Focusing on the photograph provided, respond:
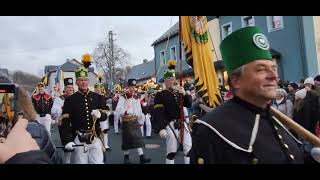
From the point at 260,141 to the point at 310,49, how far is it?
13.5 meters

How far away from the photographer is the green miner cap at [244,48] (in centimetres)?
208

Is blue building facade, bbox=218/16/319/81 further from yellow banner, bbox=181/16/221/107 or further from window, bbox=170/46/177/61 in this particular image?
yellow banner, bbox=181/16/221/107

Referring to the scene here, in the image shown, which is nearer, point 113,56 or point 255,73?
point 255,73

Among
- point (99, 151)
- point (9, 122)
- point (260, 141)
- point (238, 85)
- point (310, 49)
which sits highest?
point (310, 49)

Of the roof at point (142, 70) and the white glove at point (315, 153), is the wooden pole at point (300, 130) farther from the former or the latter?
the roof at point (142, 70)

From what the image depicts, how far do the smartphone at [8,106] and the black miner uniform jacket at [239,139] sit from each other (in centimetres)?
85

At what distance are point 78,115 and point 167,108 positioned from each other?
1.49 meters

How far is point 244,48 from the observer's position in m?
2.09

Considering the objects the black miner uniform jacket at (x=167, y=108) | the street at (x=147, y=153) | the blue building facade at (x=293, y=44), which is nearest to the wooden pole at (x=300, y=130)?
the black miner uniform jacket at (x=167, y=108)
